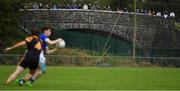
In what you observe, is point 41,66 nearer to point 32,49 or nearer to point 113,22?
point 32,49

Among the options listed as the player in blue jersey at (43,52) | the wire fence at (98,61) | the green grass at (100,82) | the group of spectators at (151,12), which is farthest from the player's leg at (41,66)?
the group of spectators at (151,12)

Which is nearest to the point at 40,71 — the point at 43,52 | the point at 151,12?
the point at 43,52

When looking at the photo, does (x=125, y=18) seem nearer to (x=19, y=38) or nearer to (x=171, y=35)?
(x=171, y=35)

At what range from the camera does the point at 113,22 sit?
74625mm

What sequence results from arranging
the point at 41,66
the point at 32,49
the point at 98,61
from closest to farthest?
the point at 32,49
the point at 41,66
the point at 98,61

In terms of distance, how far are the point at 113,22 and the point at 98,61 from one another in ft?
70.9

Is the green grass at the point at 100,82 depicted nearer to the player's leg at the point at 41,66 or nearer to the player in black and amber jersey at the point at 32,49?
the player's leg at the point at 41,66

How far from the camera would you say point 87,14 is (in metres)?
72.6

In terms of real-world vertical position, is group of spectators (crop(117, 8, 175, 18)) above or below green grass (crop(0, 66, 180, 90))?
above

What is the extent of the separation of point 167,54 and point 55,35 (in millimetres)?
10582

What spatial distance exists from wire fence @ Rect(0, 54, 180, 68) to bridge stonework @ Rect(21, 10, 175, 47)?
624 inches

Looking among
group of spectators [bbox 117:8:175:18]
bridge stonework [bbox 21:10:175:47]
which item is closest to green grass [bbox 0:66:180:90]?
bridge stonework [bbox 21:10:175:47]

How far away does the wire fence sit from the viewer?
1949 inches

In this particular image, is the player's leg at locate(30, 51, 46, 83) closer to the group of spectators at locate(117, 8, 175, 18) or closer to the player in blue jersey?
the player in blue jersey
